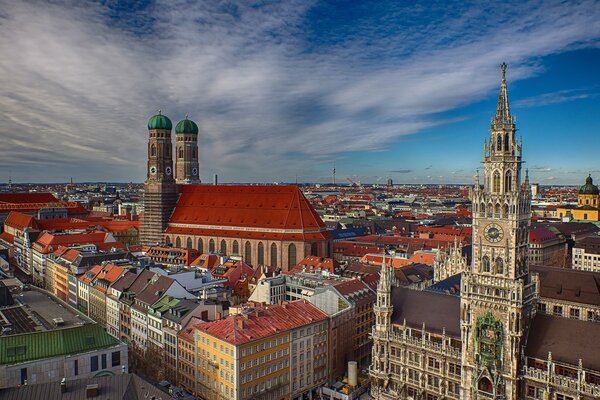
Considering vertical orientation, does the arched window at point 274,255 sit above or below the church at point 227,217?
below

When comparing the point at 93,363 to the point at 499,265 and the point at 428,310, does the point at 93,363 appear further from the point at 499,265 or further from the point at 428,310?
the point at 499,265

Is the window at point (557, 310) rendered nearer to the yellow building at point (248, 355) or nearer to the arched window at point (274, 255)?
the yellow building at point (248, 355)

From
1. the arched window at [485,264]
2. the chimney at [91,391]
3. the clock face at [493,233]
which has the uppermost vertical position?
the clock face at [493,233]

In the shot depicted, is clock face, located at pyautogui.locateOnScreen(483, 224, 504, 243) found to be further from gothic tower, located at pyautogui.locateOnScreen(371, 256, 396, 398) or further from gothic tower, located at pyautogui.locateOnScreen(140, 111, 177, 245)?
gothic tower, located at pyautogui.locateOnScreen(140, 111, 177, 245)

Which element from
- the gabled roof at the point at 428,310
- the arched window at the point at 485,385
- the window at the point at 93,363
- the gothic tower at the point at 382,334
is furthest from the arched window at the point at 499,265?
the window at the point at 93,363

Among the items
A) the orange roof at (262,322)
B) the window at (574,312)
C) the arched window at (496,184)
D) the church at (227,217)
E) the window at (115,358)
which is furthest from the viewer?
the church at (227,217)

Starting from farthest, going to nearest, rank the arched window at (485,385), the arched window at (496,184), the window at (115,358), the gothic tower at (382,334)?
the gothic tower at (382,334) < the window at (115,358) < the arched window at (496,184) < the arched window at (485,385)
